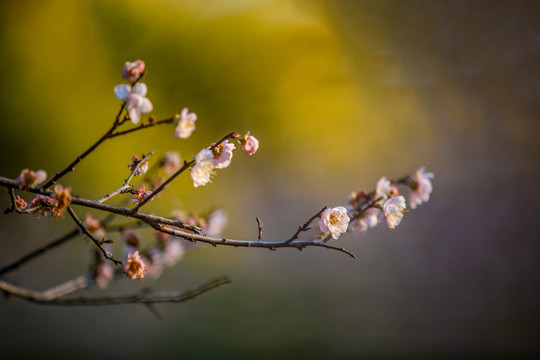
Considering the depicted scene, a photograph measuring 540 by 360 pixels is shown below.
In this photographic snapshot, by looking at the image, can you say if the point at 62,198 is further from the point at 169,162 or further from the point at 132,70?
the point at 169,162

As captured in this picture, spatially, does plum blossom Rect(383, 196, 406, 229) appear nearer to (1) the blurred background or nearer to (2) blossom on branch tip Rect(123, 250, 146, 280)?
(2) blossom on branch tip Rect(123, 250, 146, 280)

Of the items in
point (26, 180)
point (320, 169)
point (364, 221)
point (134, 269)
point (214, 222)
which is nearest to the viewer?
point (26, 180)

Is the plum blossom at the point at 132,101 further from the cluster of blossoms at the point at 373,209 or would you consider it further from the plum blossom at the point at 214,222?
the plum blossom at the point at 214,222

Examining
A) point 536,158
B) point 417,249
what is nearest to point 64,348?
point 417,249

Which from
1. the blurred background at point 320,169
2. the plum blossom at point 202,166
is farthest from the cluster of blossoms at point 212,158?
the blurred background at point 320,169

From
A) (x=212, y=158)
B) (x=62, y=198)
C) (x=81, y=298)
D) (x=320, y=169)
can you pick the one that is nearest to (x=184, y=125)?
(x=212, y=158)

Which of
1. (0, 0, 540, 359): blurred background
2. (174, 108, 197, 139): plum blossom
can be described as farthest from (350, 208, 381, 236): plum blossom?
(0, 0, 540, 359): blurred background

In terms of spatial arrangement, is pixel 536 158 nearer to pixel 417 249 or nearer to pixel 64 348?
pixel 417 249
